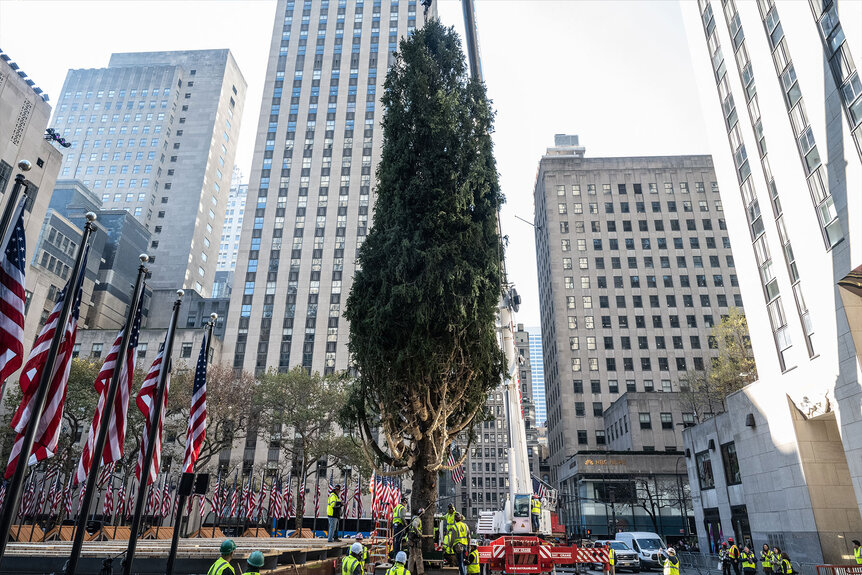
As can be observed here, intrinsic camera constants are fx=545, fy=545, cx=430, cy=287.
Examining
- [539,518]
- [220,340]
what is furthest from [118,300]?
[539,518]

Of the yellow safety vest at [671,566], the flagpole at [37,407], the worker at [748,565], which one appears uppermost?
the flagpole at [37,407]

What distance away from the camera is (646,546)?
113ft

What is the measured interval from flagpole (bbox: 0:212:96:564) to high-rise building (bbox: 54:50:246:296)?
3850 inches

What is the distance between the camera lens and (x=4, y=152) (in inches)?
1843

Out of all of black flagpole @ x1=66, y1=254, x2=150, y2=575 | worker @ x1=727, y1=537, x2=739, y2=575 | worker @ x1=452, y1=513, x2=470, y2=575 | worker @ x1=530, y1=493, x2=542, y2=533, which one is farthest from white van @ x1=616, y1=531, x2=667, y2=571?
black flagpole @ x1=66, y1=254, x2=150, y2=575

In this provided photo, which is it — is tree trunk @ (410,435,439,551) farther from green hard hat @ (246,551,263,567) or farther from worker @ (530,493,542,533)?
green hard hat @ (246,551,263,567)

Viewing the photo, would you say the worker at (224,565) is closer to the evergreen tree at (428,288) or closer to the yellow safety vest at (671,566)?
the evergreen tree at (428,288)

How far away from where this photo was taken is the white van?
109ft

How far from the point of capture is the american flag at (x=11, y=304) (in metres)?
9.46

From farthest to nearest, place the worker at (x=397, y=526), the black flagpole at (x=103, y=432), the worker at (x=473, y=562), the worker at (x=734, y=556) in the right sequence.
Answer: the worker at (x=734, y=556)
the worker at (x=397, y=526)
the worker at (x=473, y=562)
the black flagpole at (x=103, y=432)

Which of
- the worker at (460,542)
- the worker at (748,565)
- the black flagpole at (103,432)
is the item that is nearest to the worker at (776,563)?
the worker at (748,565)

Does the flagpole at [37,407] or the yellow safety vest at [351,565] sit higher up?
the flagpole at [37,407]

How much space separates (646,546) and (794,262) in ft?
63.3

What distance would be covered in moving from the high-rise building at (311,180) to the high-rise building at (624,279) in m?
34.2
